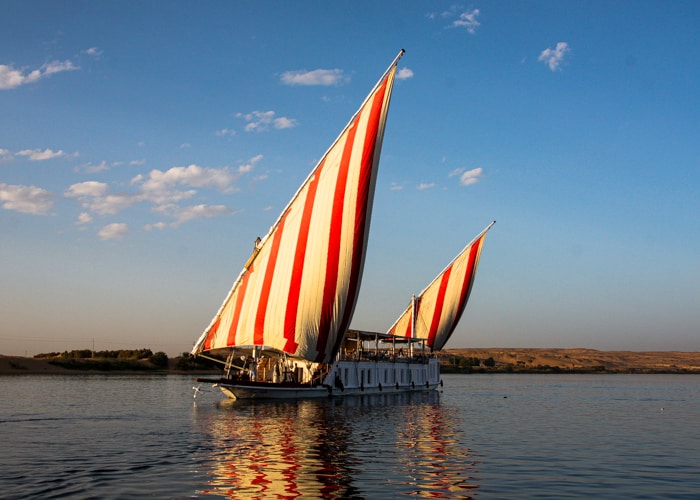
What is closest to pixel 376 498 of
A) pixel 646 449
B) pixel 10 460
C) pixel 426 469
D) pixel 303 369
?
pixel 426 469

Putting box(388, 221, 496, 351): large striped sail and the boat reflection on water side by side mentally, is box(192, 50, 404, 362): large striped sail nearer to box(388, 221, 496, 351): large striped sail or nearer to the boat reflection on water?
the boat reflection on water

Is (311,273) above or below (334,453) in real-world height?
above

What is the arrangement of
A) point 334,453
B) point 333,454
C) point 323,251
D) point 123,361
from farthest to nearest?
1. point 123,361
2. point 323,251
3. point 334,453
4. point 333,454

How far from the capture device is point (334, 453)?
2627 centimetres

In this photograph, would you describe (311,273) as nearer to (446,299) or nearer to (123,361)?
(446,299)

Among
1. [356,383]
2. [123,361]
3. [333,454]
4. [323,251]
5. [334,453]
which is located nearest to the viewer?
[333,454]

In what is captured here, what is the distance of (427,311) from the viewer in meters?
86.9

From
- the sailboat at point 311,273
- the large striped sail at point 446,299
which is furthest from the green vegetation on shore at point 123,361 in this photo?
the sailboat at point 311,273

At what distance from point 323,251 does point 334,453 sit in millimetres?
21089

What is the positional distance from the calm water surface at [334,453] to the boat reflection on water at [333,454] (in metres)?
0.06

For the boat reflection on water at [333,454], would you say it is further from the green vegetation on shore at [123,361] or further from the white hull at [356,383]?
the green vegetation on shore at [123,361]

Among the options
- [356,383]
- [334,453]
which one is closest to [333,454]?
[334,453]

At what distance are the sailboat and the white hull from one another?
145mm

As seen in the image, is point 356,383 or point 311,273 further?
point 356,383
